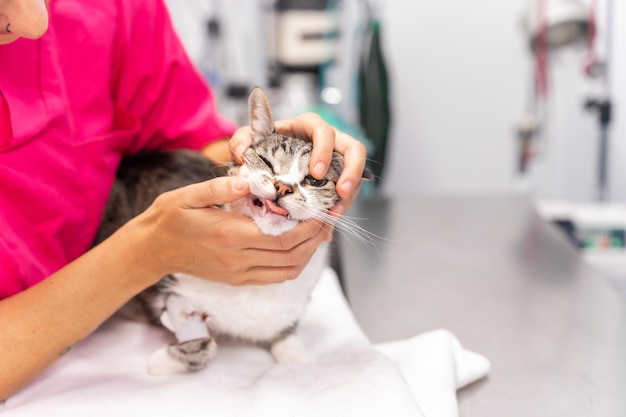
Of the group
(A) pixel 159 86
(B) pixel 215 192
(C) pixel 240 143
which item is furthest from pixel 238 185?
(A) pixel 159 86

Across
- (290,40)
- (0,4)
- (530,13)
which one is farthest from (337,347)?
(530,13)

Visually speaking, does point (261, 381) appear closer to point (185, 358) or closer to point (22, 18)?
point (185, 358)

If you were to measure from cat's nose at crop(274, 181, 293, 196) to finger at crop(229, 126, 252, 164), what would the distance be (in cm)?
15

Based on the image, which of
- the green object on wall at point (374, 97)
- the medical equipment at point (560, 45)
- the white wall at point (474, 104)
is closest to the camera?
the medical equipment at point (560, 45)

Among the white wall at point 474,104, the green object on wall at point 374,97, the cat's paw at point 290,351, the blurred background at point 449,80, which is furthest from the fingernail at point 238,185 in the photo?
the white wall at point 474,104

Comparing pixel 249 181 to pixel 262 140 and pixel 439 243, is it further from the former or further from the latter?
pixel 439 243

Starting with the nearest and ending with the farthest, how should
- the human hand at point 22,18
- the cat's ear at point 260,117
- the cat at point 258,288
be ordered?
the human hand at point 22,18 < the cat at point 258,288 < the cat's ear at point 260,117

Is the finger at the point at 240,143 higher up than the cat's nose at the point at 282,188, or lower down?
higher up

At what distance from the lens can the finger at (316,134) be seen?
0.86 m

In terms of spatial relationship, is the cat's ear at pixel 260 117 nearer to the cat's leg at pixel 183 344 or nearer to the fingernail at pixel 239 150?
the fingernail at pixel 239 150

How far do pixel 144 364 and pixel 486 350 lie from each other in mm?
555

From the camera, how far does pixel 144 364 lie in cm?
95

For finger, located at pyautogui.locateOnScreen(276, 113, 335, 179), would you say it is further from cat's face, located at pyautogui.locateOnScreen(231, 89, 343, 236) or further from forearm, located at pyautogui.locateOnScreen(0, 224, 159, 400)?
forearm, located at pyautogui.locateOnScreen(0, 224, 159, 400)

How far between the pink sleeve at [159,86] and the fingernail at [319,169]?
44 cm
